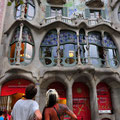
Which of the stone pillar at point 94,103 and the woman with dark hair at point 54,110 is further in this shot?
the stone pillar at point 94,103

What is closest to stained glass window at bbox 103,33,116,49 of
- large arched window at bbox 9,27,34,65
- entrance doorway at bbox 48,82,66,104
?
entrance doorway at bbox 48,82,66,104

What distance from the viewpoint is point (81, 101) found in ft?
40.0

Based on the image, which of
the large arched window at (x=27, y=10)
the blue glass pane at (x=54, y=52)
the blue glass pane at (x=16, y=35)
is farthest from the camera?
the large arched window at (x=27, y=10)

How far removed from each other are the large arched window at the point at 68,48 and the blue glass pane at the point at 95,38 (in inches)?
56.4

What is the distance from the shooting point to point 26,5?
12.9 metres

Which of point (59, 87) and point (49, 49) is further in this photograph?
point (59, 87)

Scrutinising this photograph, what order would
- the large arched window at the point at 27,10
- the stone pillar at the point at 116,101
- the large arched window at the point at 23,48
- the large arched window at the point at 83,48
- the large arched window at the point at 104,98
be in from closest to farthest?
the large arched window at the point at 23,48 < the large arched window at the point at 83,48 < the stone pillar at the point at 116,101 < the large arched window at the point at 104,98 < the large arched window at the point at 27,10

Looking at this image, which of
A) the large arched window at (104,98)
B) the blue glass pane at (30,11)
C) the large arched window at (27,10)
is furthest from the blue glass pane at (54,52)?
the large arched window at (104,98)

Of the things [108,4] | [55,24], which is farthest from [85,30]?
[108,4]

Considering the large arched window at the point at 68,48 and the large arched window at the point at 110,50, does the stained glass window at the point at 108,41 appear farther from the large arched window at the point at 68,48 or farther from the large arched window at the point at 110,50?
the large arched window at the point at 68,48

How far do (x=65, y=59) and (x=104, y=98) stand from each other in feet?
17.1

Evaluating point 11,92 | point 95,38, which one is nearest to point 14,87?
point 11,92

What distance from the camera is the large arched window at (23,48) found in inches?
445

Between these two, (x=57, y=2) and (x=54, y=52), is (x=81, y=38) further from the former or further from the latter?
(x=57, y=2)
